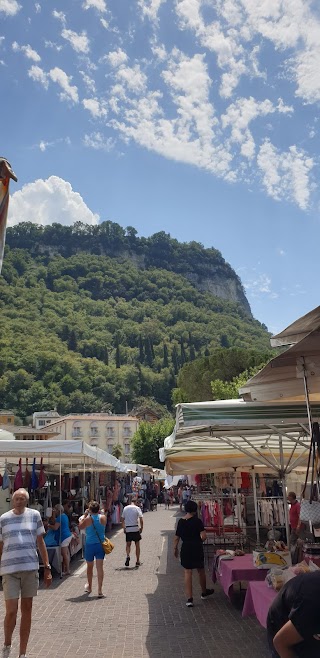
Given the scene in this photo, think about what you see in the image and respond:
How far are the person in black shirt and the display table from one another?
3854 mm

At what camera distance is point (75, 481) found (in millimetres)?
19031

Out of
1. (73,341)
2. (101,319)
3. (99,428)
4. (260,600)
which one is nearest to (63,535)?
(260,600)

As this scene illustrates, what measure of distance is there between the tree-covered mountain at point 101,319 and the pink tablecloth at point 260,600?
101m

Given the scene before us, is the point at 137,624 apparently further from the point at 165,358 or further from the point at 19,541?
the point at 165,358

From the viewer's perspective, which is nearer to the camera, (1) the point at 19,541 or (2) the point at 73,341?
(1) the point at 19,541

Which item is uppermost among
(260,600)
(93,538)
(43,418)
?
(43,418)

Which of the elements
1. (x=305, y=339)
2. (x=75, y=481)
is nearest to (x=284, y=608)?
(x=305, y=339)

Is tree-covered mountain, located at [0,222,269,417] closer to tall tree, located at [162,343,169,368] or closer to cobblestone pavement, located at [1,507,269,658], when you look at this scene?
tall tree, located at [162,343,169,368]

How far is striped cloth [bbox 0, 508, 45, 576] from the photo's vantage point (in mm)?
4973

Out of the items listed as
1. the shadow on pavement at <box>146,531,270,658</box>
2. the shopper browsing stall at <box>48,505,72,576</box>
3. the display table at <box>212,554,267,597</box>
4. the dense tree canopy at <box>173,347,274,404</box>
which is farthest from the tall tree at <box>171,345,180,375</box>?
the display table at <box>212,554,267,597</box>

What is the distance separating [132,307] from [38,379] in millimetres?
48999

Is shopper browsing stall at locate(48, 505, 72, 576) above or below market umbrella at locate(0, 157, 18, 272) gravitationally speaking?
below

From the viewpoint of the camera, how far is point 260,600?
496 centimetres

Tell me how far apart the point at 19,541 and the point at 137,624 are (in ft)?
7.46
